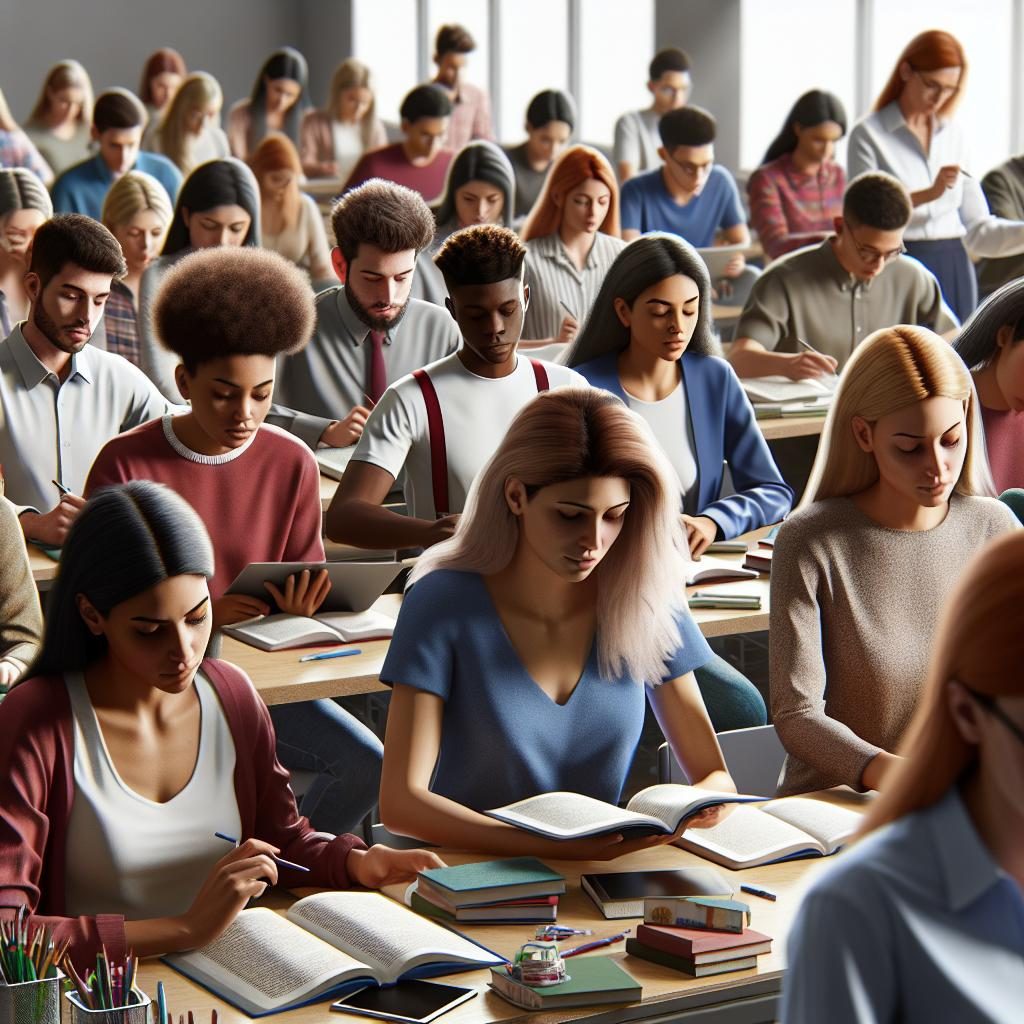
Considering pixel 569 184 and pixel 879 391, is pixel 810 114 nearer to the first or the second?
pixel 569 184

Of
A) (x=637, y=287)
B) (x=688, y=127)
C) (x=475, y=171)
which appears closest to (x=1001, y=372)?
(x=637, y=287)

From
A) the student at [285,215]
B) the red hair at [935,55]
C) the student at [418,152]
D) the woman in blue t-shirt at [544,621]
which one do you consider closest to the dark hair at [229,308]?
the woman in blue t-shirt at [544,621]

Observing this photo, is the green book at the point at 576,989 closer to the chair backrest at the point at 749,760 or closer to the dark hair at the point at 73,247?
the chair backrest at the point at 749,760

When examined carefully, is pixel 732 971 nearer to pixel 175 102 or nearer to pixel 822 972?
pixel 822 972

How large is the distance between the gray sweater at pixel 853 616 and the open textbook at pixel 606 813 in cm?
44

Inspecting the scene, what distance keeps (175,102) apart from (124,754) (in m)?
7.72

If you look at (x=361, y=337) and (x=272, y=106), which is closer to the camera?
(x=361, y=337)

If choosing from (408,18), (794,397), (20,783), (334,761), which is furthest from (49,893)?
(408,18)

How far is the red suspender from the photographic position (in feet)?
13.6

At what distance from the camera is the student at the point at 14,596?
10.7 feet

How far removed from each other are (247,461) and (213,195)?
6.50ft

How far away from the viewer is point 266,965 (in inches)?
86.9

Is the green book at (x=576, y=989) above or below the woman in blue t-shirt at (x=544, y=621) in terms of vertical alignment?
below

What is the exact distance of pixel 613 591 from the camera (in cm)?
281
